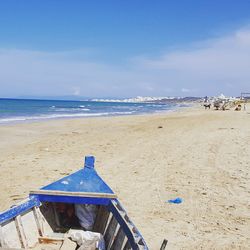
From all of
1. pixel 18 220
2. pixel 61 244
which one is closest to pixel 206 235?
pixel 61 244

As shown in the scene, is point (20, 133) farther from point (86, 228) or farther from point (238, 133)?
point (86, 228)

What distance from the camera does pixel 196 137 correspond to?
1755 centimetres

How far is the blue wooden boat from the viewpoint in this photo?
474 centimetres

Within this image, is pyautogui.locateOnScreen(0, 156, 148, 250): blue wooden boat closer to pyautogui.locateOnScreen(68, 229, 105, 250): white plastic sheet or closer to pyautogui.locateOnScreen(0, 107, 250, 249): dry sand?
pyautogui.locateOnScreen(68, 229, 105, 250): white plastic sheet

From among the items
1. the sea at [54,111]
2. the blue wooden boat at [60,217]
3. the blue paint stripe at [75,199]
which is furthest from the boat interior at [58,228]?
the sea at [54,111]

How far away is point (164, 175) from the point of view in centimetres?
1034

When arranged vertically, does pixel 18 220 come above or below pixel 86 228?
above

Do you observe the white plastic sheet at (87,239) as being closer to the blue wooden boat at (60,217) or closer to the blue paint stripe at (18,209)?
the blue wooden boat at (60,217)

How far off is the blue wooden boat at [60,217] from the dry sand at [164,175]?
1135mm

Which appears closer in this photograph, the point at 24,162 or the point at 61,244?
the point at 61,244

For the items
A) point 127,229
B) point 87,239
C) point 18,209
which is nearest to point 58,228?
point 87,239

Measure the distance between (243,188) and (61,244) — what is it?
16.7 feet

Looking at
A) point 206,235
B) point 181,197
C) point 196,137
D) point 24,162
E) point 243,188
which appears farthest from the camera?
point 196,137

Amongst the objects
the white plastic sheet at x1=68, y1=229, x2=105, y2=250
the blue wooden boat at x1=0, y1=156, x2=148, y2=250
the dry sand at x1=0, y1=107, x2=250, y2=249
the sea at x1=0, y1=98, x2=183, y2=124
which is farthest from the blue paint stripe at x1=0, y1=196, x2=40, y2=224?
the sea at x1=0, y1=98, x2=183, y2=124
